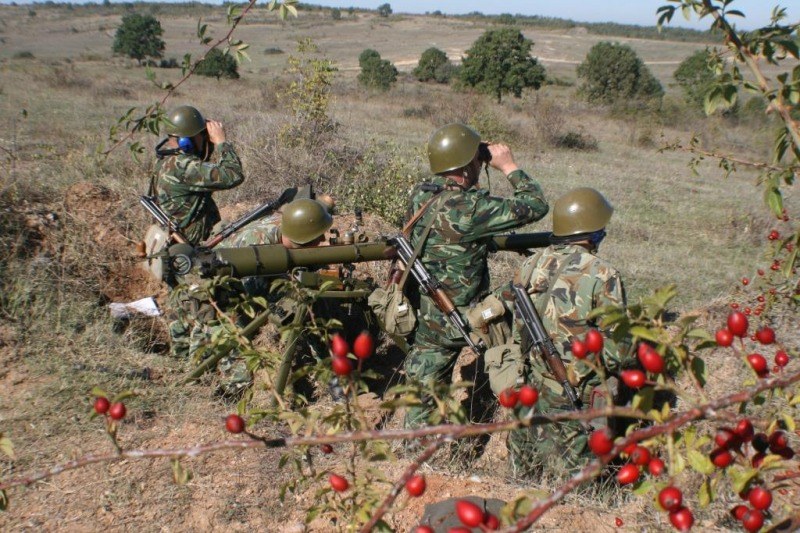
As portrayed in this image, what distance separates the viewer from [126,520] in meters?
2.86

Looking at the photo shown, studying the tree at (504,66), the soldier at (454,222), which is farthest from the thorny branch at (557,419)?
the tree at (504,66)

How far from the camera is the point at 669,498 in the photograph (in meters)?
1.23

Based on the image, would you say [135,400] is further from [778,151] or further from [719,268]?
[719,268]

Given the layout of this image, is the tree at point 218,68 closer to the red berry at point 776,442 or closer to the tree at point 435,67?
the tree at point 435,67

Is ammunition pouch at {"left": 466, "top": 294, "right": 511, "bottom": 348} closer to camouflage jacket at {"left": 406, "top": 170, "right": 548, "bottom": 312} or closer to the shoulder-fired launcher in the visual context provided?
camouflage jacket at {"left": 406, "top": 170, "right": 548, "bottom": 312}

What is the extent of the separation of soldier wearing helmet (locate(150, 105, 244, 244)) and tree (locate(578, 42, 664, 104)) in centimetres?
2489

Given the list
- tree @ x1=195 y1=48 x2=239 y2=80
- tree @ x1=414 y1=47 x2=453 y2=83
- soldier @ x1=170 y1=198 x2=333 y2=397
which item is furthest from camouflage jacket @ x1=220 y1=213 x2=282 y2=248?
tree @ x1=414 y1=47 x2=453 y2=83

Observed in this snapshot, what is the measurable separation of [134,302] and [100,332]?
0.81 m

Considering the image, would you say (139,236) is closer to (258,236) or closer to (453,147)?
(258,236)

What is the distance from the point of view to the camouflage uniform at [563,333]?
3152mm

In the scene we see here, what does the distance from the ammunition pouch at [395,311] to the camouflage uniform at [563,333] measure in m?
0.67

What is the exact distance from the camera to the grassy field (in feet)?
9.89

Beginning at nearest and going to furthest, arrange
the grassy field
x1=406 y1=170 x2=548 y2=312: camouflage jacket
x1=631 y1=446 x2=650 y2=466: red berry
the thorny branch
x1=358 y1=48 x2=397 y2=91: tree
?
1. the thorny branch
2. x1=631 y1=446 x2=650 y2=466: red berry
3. the grassy field
4. x1=406 y1=170 x2=548 y2=312: camouflage jacket
5. x1=358 y1=48 x2=397 y2=91: tree

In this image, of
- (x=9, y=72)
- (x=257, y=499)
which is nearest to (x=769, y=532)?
(x=257, y=499)
